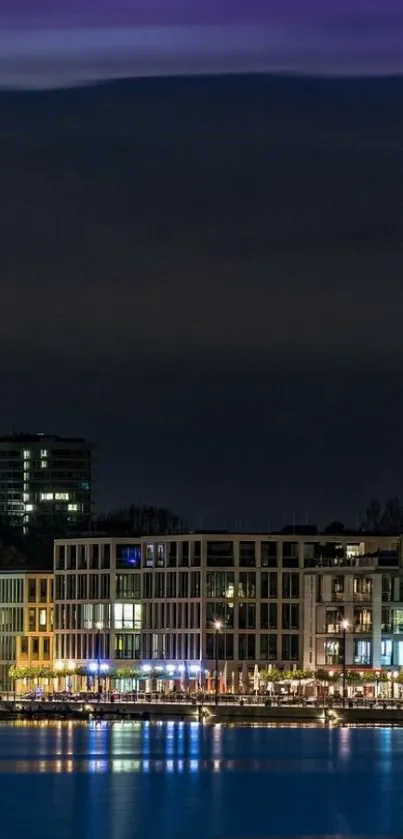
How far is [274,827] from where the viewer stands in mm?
124812

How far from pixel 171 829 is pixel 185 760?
38.3 meters

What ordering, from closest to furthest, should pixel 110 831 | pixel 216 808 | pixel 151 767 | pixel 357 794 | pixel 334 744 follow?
1. pixel 110 831
2. pixel 216 808
3. pixel 357 794
4. pixel 151 767
5. pixel 334 744

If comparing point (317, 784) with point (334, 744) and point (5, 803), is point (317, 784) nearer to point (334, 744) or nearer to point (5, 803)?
point (5, 803)

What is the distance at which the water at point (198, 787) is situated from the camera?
125 meters

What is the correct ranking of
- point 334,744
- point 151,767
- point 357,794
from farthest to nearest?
point 334,744, point 151,767, point 357,794

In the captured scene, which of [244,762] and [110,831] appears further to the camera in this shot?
[244,762]

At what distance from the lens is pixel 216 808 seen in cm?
13375

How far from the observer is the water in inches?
4934

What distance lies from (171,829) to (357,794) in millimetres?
18996

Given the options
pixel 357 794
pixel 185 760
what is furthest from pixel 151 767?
pixel 357 794

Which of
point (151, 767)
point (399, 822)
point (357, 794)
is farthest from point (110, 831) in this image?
point (151, 767)

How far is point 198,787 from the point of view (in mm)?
145500

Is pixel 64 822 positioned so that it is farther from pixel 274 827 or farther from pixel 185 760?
pixel 185 760

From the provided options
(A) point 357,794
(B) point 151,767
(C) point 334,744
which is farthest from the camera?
(C) point 334,744
